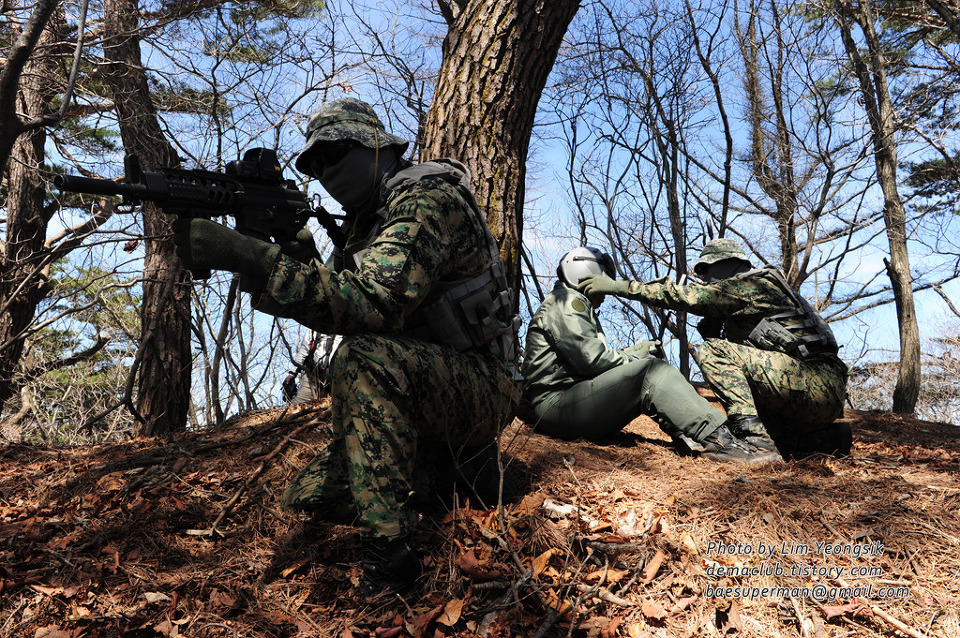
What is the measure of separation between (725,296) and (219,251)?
11.2 feet

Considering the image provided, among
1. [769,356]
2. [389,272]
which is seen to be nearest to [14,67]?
[389,272]

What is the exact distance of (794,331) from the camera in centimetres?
418

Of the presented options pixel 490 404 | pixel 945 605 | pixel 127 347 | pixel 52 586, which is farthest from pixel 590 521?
pixel 127 347

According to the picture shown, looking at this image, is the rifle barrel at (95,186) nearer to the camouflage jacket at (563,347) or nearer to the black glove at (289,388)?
the camouflage jacket at (563,347)

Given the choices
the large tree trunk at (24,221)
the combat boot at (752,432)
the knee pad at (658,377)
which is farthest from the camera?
the large tree trunk at (24,221)

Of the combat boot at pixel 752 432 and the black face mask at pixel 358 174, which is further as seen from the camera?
the combat boot at pixel 752 432

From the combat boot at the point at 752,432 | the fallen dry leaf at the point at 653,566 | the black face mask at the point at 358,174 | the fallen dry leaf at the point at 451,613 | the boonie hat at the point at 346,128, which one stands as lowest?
the fallen dry leaf at the point at 451,613

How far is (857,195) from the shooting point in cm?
906

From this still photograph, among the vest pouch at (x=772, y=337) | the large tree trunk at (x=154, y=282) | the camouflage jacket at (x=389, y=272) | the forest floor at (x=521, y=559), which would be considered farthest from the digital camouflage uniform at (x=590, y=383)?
the large tree trunk at (x=154, y=282)

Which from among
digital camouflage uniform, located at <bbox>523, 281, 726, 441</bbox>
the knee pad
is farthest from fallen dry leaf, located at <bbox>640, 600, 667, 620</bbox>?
the knee pad

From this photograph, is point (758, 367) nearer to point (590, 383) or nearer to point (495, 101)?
point (590, 383)

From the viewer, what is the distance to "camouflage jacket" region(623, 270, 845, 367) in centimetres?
418

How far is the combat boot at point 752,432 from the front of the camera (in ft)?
12.4

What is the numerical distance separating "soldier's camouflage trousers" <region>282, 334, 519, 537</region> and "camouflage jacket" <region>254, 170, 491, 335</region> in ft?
0.40
